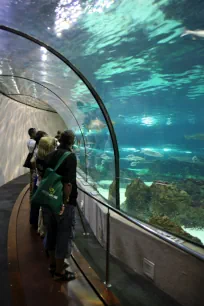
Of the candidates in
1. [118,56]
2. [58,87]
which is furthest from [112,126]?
[58,87]

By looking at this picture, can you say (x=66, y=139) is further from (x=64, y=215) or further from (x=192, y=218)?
(x=192, y=218)

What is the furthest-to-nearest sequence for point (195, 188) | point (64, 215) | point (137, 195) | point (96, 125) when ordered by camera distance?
1. point (96, 125)
2. point (195, 188)
3. point (137, 195)
4. point (64, 215)

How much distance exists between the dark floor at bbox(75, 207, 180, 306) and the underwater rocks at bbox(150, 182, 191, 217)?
317 cm

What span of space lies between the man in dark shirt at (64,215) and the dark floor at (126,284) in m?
0.53

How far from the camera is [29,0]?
10.2 feet

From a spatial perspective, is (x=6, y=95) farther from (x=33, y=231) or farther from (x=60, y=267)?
(x=60, y=267)

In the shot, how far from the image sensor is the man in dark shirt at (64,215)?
2.45 meters

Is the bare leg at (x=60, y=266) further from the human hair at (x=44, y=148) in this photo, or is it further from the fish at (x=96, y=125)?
the fish at (x=96, y=125)

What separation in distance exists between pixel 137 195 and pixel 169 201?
886mm

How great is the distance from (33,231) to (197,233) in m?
3.68

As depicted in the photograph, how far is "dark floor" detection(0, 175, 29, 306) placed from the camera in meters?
2.46

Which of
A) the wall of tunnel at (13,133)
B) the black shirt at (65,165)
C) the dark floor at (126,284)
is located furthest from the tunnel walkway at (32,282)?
the wall of tunnel at (13,133)

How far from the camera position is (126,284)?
2.75m

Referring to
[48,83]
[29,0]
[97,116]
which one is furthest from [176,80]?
[29,0]
